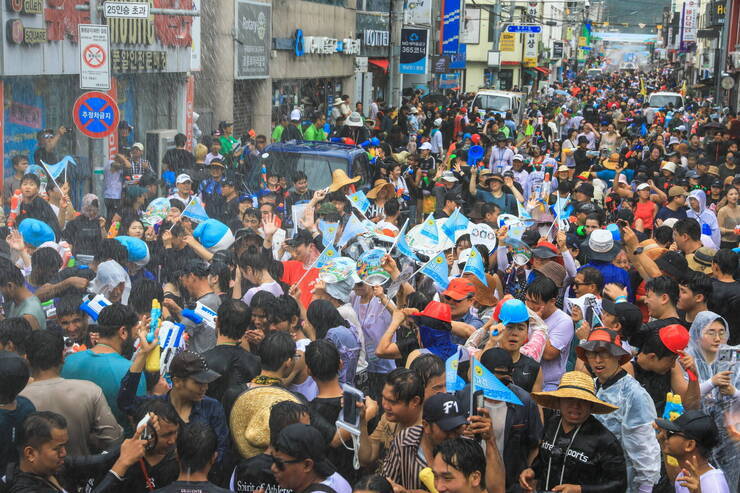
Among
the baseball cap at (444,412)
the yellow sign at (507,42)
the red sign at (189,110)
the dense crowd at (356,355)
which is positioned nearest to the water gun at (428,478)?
the dense crowd at (356,355)

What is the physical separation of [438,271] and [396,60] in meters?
29.1

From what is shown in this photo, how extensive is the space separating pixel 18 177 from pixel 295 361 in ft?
22.2

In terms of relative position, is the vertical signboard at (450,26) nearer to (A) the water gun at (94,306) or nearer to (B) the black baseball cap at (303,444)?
(A) the water gun at (94,306)

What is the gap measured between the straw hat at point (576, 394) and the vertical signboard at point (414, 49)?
28228 millimetres

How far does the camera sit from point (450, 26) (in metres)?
42.6

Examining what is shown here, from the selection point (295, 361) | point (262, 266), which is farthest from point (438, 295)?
point (295, 361)

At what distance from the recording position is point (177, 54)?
68.5 ft

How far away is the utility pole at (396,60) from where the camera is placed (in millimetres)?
32531

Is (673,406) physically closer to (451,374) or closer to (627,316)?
(627,316)

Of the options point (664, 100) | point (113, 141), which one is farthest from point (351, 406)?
point (664, 100)

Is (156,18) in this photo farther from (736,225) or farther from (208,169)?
(736,225)

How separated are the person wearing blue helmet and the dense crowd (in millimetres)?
14

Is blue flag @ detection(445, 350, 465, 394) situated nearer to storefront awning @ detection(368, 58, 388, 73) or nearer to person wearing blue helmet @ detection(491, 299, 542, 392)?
person wearing blue helmet @ detection(491, 299, 542, 392)

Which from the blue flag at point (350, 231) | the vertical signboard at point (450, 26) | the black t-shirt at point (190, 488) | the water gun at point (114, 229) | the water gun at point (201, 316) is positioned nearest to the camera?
the black t-shirt at point (190, 488)
